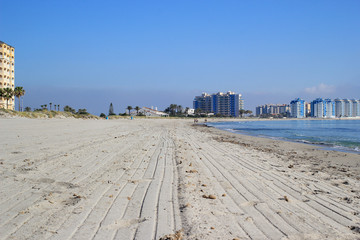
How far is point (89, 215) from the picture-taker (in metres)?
3.20

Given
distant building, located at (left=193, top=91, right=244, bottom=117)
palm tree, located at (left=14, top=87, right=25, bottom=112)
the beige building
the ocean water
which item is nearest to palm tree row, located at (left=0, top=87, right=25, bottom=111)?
palm tree, located at (left=14, top=87, right=25, bottom=112)

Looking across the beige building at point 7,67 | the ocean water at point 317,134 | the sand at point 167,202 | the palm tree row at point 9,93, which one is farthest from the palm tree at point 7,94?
the sand at point 167,202

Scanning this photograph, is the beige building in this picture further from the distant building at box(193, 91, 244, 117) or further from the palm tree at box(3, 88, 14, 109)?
the distant building at box(193, 91, 244, 117)

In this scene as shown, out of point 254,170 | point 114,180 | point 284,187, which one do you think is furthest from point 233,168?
point 114,180

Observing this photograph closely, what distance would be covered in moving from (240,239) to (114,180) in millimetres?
2887

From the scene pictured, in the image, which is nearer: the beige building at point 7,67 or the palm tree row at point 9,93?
the palm tree row at point 9,93

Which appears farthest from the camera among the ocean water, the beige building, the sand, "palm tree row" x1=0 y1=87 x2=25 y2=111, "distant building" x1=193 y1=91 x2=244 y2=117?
"distant building" x1=193 y1=91 x2=244 y2=117

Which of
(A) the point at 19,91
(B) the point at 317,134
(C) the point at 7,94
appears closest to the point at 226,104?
(A) the point at 19,91

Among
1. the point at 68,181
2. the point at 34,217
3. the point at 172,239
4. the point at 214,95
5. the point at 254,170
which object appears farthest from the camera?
the point at 214,95

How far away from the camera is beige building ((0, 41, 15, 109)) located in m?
59.0

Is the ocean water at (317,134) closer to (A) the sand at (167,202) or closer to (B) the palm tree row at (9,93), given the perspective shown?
(A) the sand at (167,202)

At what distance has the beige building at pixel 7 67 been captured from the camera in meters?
59.0

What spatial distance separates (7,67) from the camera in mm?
61375

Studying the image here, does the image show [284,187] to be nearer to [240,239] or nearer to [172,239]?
[240,239]
